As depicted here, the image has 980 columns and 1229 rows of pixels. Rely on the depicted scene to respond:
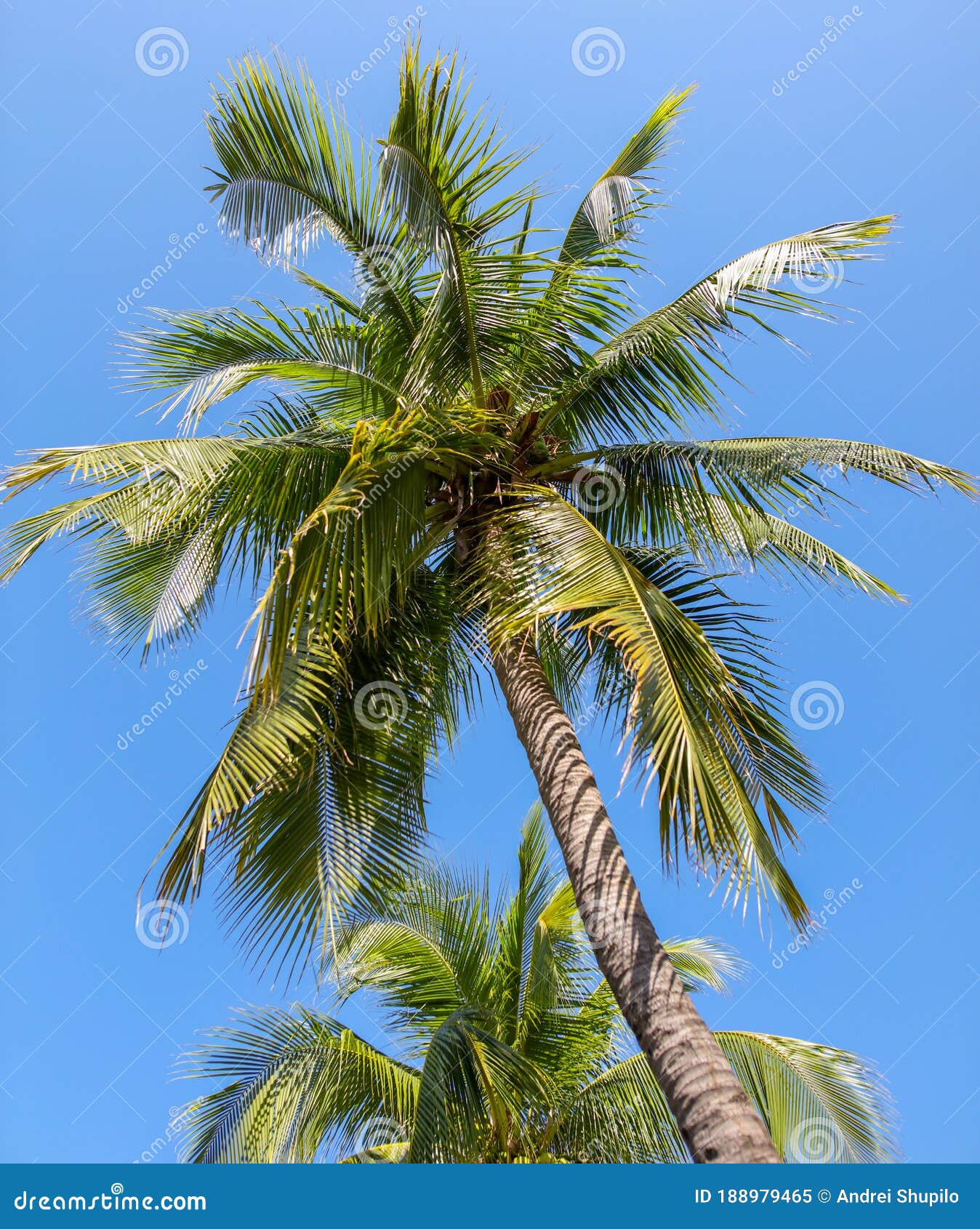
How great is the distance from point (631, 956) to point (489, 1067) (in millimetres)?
2302

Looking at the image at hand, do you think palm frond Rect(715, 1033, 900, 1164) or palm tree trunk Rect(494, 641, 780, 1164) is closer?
palm tree trunk Rect(494, 641, 780, 1164)

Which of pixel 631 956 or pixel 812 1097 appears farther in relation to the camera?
pixel 812 1097

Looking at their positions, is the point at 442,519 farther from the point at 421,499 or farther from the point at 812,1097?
the point at 812,1097

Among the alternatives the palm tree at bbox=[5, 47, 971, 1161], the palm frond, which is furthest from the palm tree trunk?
the palm frond

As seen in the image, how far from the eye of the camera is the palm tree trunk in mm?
4418

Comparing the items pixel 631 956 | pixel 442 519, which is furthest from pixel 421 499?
pixel 631 956

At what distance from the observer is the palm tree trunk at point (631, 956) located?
4.42 meters

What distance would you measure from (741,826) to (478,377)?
146 inches

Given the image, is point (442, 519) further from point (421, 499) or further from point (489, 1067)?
point (489, 1067)

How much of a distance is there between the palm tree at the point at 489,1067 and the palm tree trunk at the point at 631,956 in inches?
63.1

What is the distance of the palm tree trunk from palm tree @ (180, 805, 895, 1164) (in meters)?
1.60

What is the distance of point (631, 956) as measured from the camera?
16.6ft

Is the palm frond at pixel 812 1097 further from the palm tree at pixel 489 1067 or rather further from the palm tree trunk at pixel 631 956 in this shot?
the palm tree trunk at pixel 631 956

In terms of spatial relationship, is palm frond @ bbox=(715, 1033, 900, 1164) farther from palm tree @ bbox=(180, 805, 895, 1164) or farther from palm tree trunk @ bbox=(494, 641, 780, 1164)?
palm tree trunk @ bbox=(494, 641, 780, 1164)
